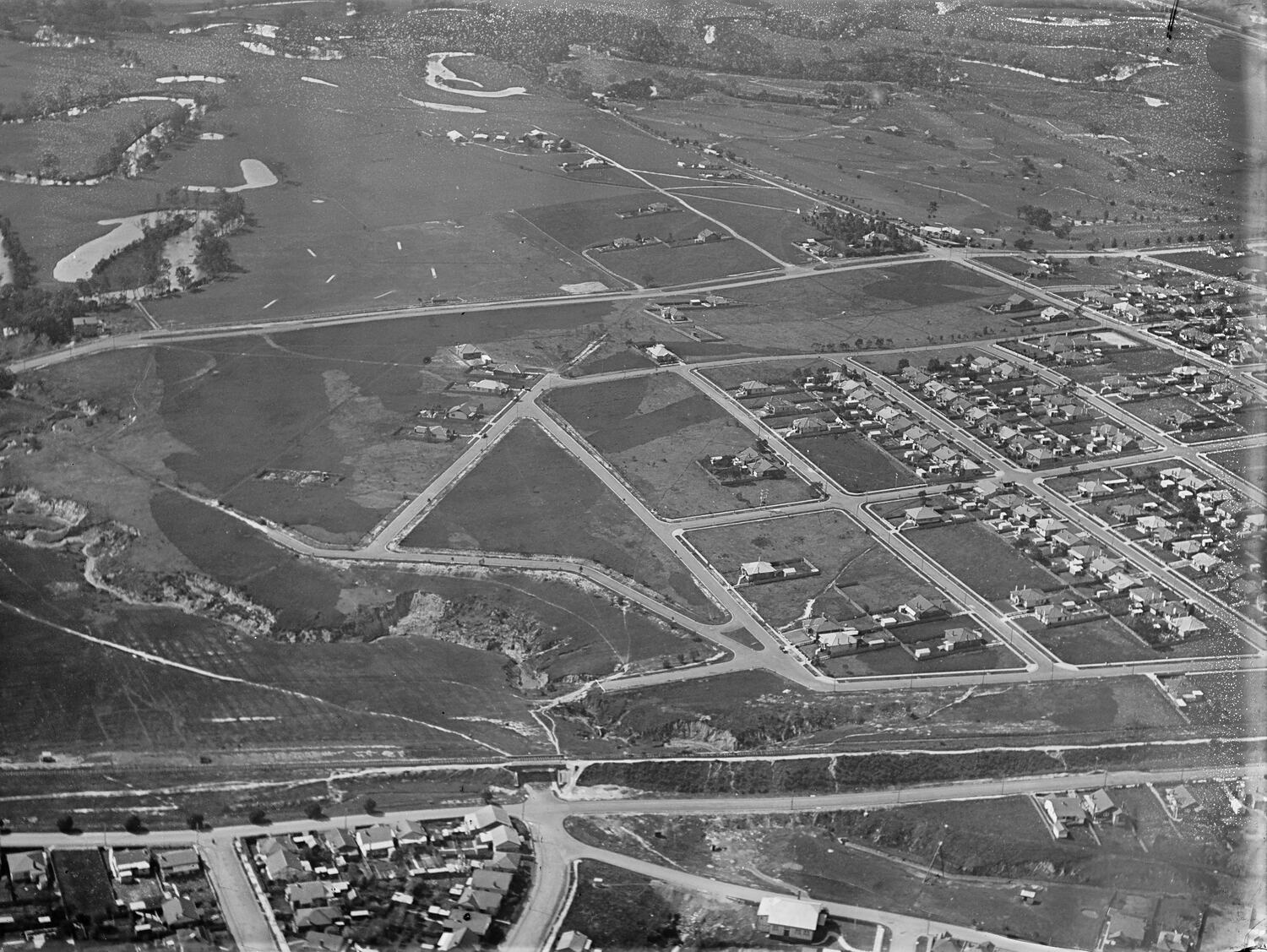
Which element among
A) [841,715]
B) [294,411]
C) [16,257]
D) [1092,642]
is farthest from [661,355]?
[16,257]

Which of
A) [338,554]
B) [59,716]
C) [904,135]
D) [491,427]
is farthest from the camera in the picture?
[904,135]

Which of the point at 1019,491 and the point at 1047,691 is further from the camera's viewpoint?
the point at 1019,491

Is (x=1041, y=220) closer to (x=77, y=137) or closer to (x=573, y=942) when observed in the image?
(x=77, y=137)

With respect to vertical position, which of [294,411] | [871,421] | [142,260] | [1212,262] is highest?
[1212,262]

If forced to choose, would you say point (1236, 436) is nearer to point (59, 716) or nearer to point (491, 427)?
point (491, 427)

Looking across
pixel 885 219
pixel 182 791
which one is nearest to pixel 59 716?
pixel 182 791

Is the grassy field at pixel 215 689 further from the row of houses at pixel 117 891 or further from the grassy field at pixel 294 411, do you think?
the grassy field at pixel 294 411

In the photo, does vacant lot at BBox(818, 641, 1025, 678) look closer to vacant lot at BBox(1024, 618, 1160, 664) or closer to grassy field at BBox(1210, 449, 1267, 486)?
vacant lot at BBox(1024, 618, 1160, 664)
